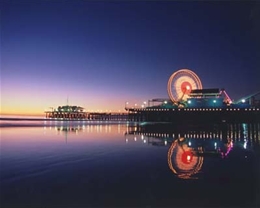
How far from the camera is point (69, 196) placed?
12.8 ft

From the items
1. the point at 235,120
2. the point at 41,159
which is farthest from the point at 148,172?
the point at 235,120

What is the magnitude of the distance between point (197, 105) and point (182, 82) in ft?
18.1

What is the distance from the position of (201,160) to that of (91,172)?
10.1ft

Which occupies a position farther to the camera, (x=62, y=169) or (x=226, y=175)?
(x=62, y=169)

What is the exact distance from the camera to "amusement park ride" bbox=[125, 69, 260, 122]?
3369 centimetres

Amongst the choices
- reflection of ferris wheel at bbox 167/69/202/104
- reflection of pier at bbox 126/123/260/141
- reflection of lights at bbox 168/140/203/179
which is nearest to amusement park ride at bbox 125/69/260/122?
reflection of ferris wheel at bbox 167/69/202/104

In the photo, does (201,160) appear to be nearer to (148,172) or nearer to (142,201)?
(148,172)

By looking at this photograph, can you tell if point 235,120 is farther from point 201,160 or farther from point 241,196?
point 241,196

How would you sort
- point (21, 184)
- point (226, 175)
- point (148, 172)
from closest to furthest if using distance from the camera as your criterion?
point (21, 184) < point (226, 175) < point (148, 172)

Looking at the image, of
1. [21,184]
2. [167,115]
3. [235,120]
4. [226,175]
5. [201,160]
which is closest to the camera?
[21,184]

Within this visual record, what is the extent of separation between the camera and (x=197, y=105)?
138 ft

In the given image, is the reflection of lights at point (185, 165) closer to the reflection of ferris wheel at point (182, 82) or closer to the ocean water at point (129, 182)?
the ocean water at point (129, 182)

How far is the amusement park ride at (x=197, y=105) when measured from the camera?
1326 inches

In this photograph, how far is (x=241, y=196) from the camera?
396 centimetres
